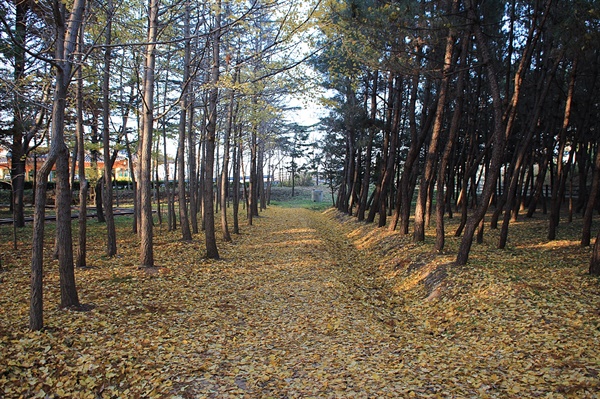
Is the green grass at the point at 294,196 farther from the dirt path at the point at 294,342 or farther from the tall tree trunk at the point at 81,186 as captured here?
the dirt path at the point at 294,342

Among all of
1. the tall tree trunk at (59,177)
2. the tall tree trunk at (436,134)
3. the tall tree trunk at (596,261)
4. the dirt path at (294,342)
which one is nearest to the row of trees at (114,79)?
→ the tall tree trunk at (59,177)

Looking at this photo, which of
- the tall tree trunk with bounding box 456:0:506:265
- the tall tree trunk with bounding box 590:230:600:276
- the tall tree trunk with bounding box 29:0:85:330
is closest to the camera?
the tall tree trunk with bounding box 29:0:85:330

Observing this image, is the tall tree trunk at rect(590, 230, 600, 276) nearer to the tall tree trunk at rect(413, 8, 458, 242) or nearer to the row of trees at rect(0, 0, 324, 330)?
the tall tree trunk at rect(413, 8, 458, 242)

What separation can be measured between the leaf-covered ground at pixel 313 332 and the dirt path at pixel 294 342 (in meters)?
0.03

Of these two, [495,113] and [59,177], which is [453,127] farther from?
[59,177]

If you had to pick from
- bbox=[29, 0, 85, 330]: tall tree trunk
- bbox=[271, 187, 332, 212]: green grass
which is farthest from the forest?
bbox=[271, 187, 332, 212]: green grass

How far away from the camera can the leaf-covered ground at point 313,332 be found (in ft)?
14.8

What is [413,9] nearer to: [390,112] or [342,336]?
[342,336]

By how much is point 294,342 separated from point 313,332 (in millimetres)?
475

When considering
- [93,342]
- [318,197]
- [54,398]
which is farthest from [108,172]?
[318,197]

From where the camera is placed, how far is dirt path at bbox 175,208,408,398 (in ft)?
15.1

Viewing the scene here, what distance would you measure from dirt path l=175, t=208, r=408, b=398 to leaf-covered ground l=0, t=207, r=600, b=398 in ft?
0.09

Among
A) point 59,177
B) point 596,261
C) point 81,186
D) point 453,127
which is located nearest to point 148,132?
point 81,186

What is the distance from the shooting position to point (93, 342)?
5.42 meters
